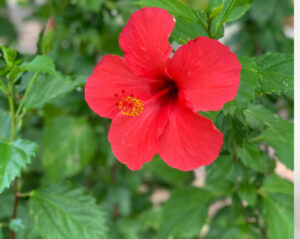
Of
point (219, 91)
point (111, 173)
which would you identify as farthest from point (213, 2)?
point (111, 173)

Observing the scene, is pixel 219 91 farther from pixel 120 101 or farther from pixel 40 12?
pixel 40 12

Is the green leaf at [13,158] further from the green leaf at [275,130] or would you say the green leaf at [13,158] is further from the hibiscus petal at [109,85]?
the green leaf at [275,130]

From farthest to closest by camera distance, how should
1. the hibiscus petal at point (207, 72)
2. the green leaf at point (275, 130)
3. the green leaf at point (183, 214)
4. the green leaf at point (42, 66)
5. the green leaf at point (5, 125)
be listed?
the green leaf at point (183, 214)
the green leaf at point (5, 125)
the green leaf at point (275, 130)
the green leaf at point (42, 66)
the hibiscus petal at point (207, 72)

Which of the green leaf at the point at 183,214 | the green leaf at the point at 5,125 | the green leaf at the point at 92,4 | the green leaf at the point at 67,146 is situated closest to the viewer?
the green leaf at the point at 5,125

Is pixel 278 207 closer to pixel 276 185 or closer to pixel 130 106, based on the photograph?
pixel 276 185

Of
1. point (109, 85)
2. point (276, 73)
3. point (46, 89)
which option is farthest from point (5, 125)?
point (276, 73)

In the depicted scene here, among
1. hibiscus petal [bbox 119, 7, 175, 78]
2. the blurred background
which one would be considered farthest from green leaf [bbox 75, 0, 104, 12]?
hibiscus petal [bbox 119, 7, 175, 78]

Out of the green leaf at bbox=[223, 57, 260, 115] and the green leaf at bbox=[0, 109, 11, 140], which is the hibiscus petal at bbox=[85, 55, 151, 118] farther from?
the green leaf at bbox=[0, 109, 11, 140]

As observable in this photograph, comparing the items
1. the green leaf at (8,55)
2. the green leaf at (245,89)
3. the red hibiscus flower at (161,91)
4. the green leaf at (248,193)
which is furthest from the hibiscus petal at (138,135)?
the green leaf at (248,193)

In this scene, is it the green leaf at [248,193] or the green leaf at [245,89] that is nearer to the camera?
the green leaf at [245,89]
